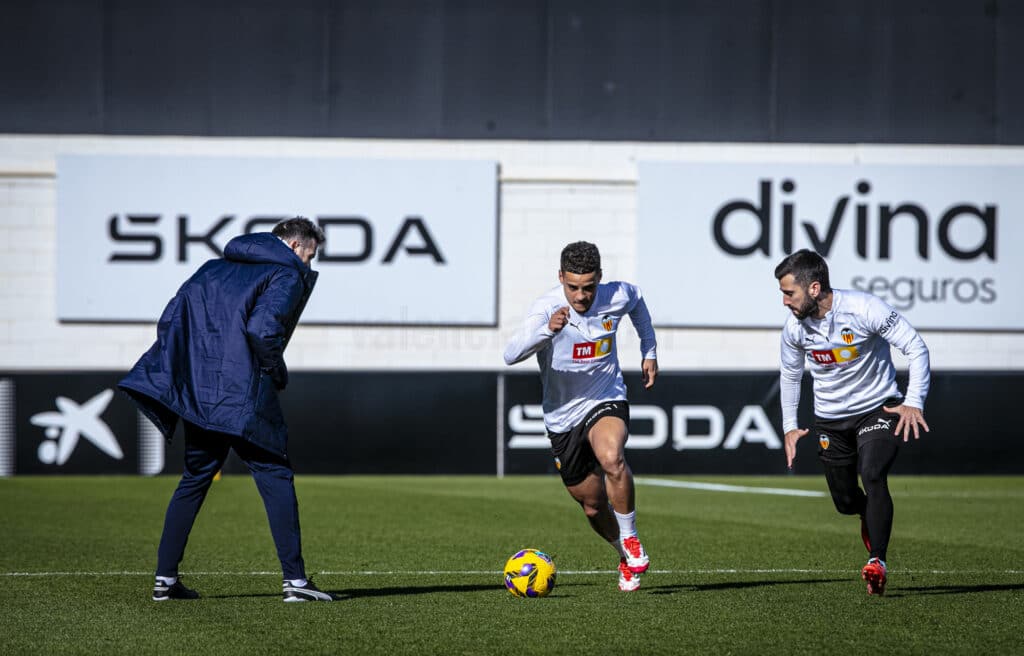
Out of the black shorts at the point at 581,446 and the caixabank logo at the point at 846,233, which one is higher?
the caixabank logo at the point at 846,233

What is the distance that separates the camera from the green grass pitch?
20.1 feet

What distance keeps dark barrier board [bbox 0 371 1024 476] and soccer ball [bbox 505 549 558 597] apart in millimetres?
9869

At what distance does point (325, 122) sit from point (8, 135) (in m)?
4.02

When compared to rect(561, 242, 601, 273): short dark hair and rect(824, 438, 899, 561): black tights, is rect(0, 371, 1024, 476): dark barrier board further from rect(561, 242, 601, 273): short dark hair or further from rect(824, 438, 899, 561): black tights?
rect(561, 242, 601, 273): short dark hair

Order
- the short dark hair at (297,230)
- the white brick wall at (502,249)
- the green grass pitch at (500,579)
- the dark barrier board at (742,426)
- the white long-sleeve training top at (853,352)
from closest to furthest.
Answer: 1. the green grass pitch at (500,579)
2. the short dark hair at (297,230)
3. the white long-sleeve training top at (853,352)
4. the dark barrier board at (742,426)
5. the white brick wall at (502,249)

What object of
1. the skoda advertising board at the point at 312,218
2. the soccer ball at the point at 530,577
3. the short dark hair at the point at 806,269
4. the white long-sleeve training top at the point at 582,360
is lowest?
the soccer ball at the point at 530,577

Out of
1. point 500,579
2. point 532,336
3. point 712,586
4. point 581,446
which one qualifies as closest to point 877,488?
point 712,586

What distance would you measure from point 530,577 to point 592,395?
1.08 meters

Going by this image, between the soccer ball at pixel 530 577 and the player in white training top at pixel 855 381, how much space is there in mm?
1573

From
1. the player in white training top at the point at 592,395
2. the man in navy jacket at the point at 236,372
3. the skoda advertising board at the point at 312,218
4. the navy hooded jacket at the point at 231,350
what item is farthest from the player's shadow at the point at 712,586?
the skoda advertising board at the point at 312,218

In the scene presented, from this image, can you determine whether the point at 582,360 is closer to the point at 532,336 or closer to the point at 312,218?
the point at 532,336

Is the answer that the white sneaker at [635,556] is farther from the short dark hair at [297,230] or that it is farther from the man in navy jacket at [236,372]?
the short dark hair at [297,230]

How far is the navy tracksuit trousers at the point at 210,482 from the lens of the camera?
699cm

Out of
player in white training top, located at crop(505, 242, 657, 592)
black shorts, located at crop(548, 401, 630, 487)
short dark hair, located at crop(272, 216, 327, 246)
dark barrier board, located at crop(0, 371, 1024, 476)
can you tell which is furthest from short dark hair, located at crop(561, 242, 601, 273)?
dark barrier board, located at crop(0, 371, 1024, 476)
